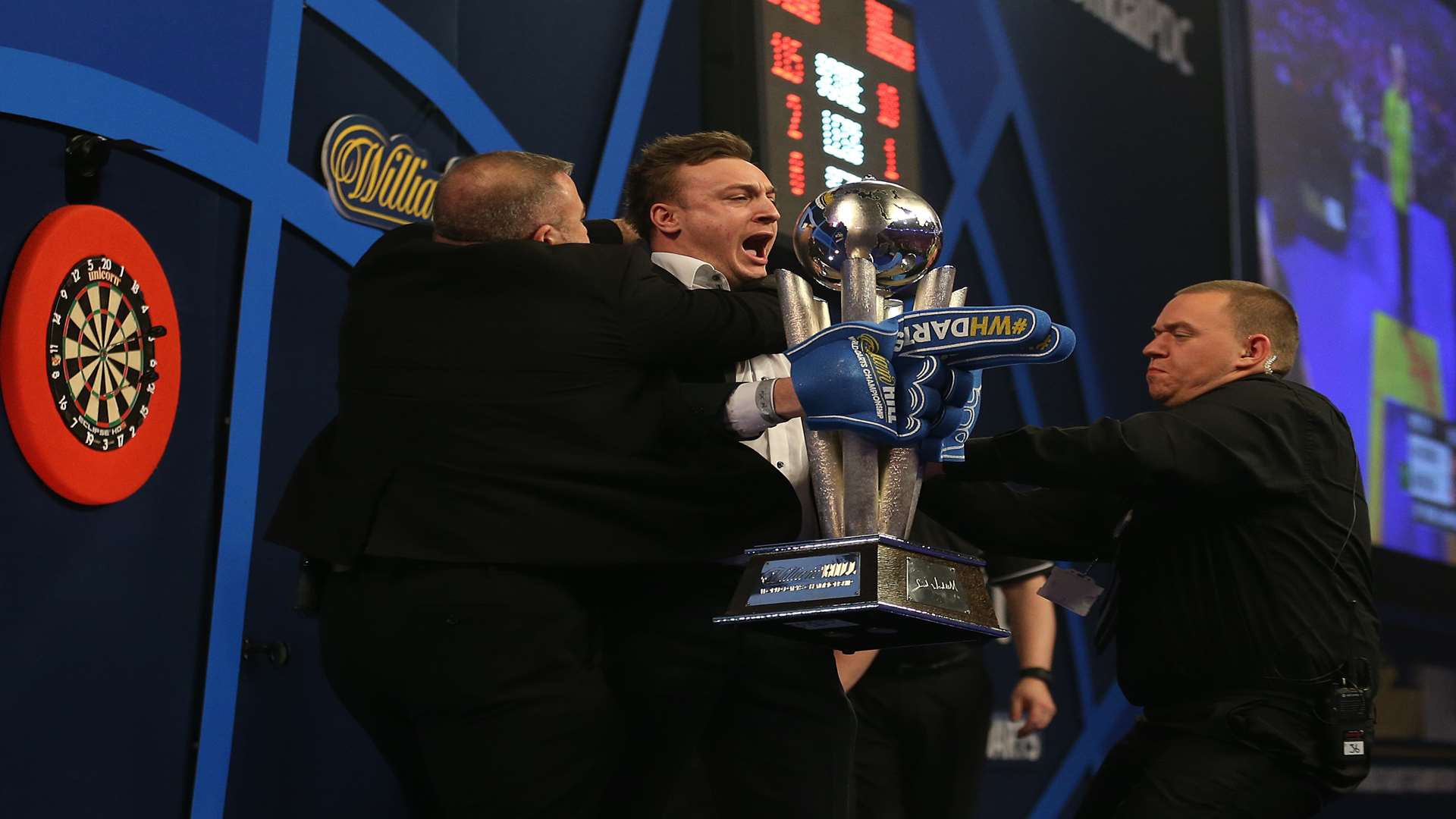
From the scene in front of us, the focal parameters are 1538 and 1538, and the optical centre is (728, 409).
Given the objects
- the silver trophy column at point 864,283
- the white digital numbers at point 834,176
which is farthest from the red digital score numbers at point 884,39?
the silver trophy column at point 864,283

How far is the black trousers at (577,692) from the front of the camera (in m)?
2.27

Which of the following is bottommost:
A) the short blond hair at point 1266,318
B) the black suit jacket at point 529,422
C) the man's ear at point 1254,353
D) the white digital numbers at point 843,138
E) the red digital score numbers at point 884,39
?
the black suit jacket at point 529,422

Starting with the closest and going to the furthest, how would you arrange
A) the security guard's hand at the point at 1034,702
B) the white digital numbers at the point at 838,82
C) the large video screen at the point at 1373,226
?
the security guard's hand at the point at 1034,702 < the white digital numbers at the point at 838,82 < the large video screen at the point at 1373,226

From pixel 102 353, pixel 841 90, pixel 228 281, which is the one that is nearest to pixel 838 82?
pixel 841 90

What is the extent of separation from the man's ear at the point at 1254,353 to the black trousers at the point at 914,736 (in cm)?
120

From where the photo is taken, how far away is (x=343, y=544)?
2.37 m

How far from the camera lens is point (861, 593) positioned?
88.1 inches

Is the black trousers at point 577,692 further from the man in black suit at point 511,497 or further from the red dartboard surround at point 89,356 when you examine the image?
the red dartboard surround at point 89,356

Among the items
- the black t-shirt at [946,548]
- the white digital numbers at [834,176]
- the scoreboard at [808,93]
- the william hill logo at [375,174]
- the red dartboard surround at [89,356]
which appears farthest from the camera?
the white digital numbers at [834,176]

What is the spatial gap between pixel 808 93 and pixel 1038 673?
1880mm

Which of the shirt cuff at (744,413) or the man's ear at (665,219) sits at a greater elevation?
the man's ear at (665,219)

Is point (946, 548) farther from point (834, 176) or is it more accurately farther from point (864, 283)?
point (834, 176)

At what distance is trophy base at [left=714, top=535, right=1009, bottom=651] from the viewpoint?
7.39ft

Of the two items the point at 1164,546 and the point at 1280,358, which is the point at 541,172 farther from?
the point at 1280,358
